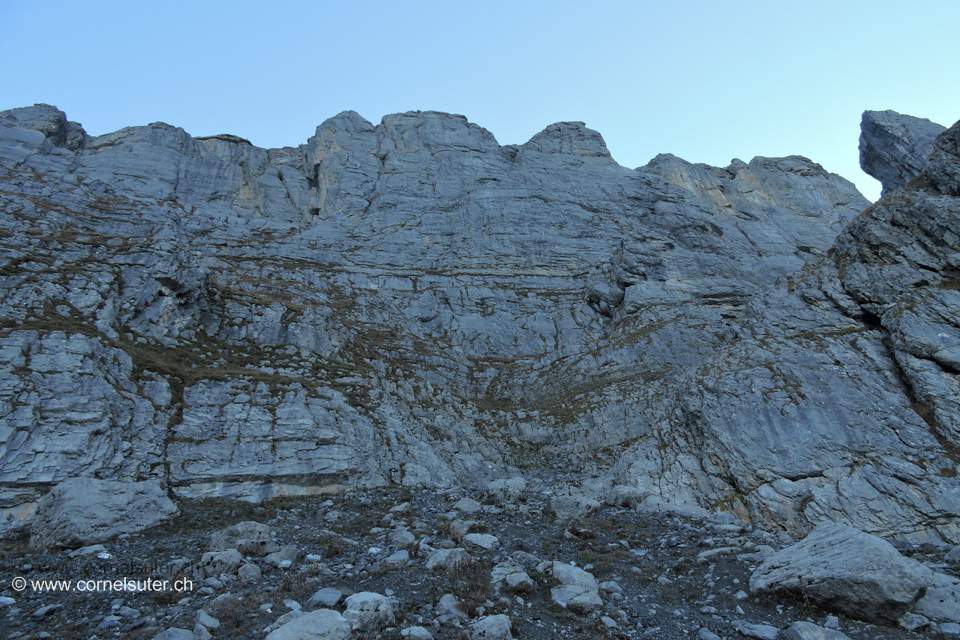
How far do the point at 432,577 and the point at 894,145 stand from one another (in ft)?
268

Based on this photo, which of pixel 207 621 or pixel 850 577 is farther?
pixel 850 577

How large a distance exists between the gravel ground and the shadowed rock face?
5.20 m

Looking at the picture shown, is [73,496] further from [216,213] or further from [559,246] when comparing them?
[216,213]

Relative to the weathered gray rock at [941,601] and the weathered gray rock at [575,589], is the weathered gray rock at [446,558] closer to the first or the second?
the weathered gray rock at [575,589]

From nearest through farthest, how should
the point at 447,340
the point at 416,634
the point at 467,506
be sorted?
the point at 416,634 → the point at 467,506 → the point at 447,340

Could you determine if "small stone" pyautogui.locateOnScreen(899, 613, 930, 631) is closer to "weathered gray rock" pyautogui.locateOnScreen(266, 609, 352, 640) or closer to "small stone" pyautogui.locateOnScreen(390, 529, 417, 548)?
"weathered gray rock" pyautogui.locateOnScreen(266, 609, 352, 640)

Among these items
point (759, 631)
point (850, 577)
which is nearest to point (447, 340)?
point (850, 577)

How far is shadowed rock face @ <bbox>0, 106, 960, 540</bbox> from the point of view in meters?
19.3

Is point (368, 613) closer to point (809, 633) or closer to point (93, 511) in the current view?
point (809, 633)

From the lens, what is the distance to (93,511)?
14211 mm

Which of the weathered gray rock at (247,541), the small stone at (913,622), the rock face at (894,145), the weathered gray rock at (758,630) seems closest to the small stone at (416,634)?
the weathered gray rock at (758,630)

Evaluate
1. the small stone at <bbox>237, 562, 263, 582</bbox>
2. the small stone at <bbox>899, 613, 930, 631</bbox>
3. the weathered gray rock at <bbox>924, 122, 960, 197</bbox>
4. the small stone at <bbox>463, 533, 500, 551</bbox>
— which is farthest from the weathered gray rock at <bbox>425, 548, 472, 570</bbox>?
the weathered gray rock at <bbox>924, 122, 960, 197</bbox>

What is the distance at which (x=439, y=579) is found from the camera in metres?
10.8

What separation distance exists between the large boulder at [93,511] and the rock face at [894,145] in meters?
80.9
